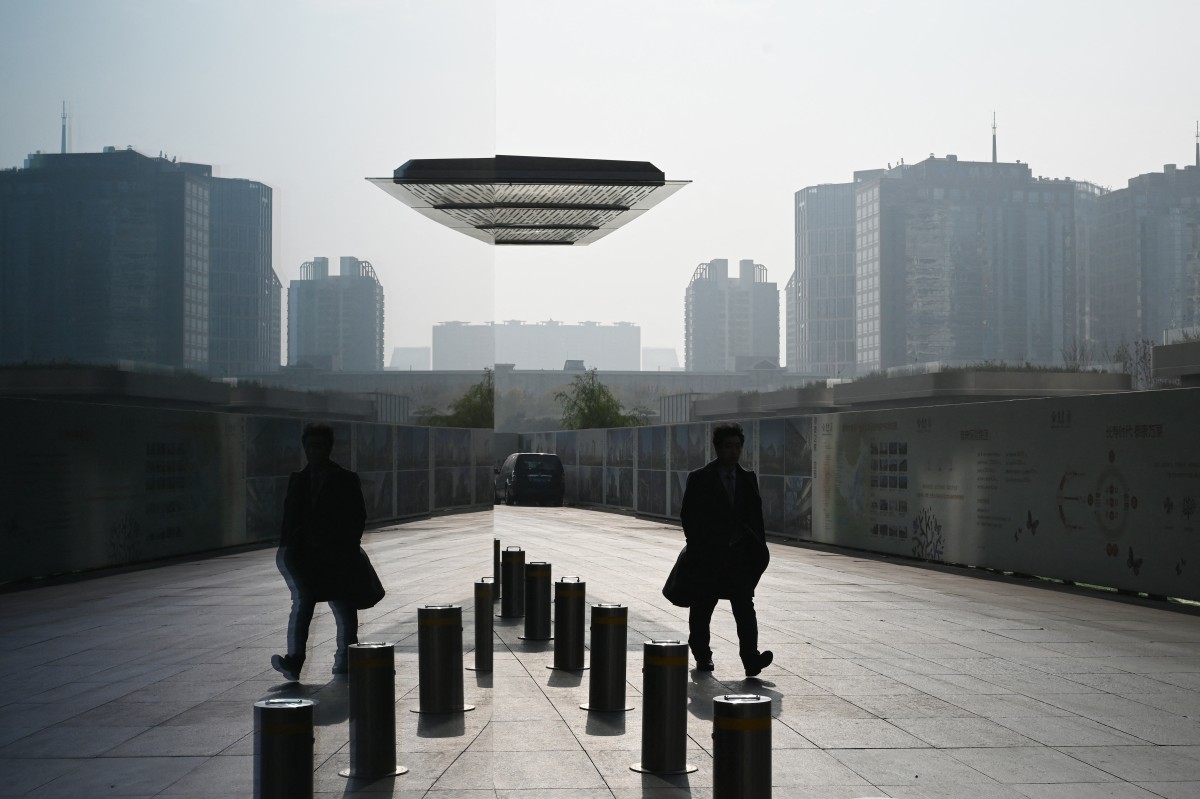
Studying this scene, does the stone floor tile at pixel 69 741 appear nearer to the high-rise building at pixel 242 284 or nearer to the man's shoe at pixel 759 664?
the high-rise building at pixel 242 284

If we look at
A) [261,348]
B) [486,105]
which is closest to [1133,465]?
[486,105]

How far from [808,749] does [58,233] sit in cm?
477

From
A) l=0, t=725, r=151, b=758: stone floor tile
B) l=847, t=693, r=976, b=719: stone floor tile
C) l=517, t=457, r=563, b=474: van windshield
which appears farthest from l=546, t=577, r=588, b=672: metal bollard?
l=517, t=457, r=563, b=474: van windshield

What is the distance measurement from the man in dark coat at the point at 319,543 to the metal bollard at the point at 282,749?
1.10 ft

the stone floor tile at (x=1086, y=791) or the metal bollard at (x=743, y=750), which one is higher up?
the metal bollard at (x=743, y=750)

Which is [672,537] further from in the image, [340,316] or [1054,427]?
[340,316]

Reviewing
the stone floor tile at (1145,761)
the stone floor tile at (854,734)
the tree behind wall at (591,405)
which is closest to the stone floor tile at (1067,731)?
the stone floor tile at (1145,761)

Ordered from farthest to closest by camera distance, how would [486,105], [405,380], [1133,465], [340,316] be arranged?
1. [1133,465]
2. [486,105]
3. [405,380]
4. [340,316]

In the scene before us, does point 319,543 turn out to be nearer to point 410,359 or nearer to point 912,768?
point 410,359

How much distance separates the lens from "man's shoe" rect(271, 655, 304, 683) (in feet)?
17.1

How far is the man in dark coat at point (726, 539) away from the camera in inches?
373

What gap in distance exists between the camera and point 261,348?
5207 mm

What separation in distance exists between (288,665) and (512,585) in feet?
26.6

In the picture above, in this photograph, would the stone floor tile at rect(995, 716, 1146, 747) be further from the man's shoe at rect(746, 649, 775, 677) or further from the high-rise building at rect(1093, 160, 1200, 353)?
the high-rise building at rect(1093, 160, 1200, 353)
